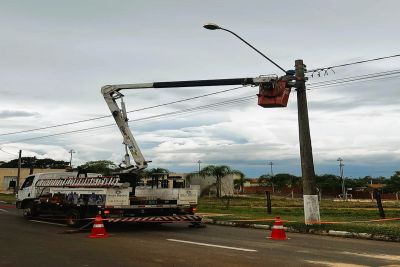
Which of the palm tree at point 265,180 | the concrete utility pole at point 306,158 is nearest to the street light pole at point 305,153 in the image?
the concrete utility pole at point 306,158

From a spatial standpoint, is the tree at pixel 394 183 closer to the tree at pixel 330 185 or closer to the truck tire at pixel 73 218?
the tree at pixel 330 185

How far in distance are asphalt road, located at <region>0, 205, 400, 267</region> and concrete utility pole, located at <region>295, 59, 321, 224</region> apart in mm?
2408

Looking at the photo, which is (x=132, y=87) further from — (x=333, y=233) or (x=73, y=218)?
(x=333, y=233)

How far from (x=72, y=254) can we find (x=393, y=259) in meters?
6.75

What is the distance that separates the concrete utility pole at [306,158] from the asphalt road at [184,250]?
7.90ft

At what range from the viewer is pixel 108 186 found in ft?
49.2

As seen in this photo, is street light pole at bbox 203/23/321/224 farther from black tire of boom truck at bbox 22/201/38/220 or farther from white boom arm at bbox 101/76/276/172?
black tire of boom truck at bbox 22/201/38/220

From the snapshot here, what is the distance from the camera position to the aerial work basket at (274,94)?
15570 millimetres

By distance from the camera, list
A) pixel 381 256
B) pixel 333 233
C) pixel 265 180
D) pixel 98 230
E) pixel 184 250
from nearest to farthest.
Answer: pixel 381 256 < pixel 184 250 < pixel 98 230 < pixel 333 233 < pixel 265 180

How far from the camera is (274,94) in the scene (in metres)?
15.6

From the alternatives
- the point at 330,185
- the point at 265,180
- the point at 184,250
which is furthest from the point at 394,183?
the point at 184,250

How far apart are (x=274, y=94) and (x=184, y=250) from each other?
7381 millimetres

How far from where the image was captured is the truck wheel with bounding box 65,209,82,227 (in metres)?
15.7

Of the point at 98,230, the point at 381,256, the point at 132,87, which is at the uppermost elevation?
the point at 132,87
